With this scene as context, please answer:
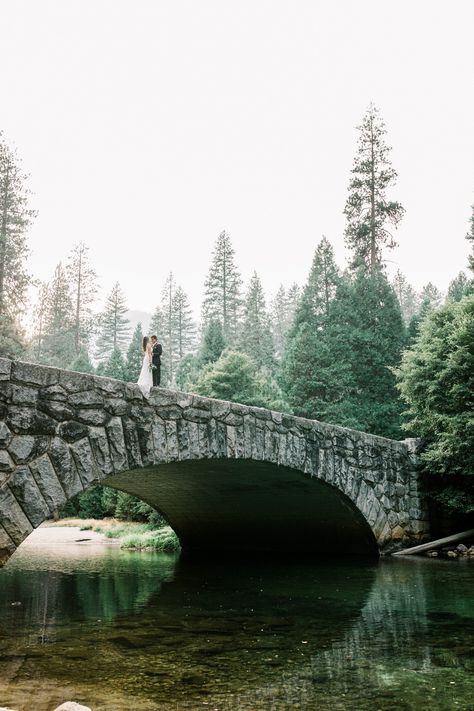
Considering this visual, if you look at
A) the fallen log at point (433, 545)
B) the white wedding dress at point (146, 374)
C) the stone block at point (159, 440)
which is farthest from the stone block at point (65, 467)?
the fallen log at point (433, 545)

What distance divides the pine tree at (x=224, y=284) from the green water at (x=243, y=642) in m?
43.9

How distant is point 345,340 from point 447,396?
15.2 m

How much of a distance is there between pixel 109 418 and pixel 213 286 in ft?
158

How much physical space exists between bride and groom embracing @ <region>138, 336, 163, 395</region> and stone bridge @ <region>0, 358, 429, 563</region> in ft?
2.52

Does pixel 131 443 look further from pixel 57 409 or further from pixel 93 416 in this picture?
pixel 57 409

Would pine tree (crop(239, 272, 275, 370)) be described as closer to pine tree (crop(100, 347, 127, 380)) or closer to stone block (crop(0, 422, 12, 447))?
pine tree (crop(100, 347, 127, 380))

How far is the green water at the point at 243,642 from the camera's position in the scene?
4.45 metres

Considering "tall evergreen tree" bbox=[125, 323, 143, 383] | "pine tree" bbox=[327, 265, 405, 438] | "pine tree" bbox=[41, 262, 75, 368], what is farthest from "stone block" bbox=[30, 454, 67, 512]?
"pine tree" bbox=[41, 262, 75, 368]

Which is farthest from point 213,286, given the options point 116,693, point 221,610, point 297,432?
point 116,693

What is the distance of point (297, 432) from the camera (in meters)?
11.4

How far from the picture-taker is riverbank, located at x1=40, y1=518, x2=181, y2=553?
19766mm

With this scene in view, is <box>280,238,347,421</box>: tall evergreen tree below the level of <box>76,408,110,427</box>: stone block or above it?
above

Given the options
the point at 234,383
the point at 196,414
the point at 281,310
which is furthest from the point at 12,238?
the point at 281,310

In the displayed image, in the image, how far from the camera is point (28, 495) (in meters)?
6.66
